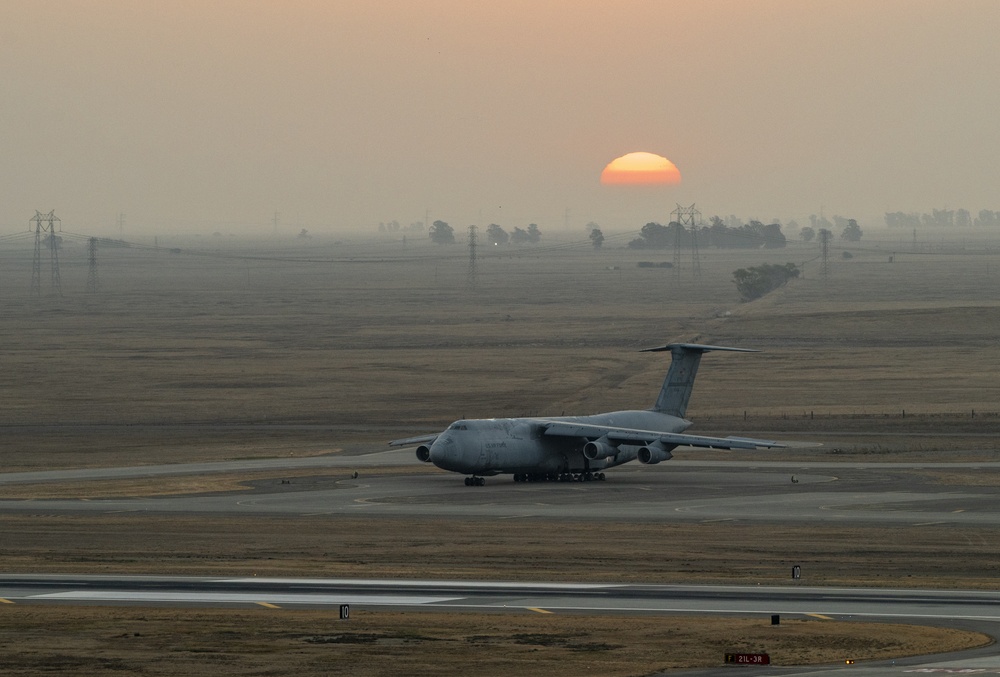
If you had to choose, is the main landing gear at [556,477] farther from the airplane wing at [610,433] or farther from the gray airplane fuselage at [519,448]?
the airplane wing at [610,433]

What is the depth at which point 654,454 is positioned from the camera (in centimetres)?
6944

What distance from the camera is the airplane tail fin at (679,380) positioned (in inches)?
2963

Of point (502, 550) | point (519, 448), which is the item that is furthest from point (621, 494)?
point (502, 550)

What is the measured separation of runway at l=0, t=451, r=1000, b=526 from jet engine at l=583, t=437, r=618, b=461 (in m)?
1.38

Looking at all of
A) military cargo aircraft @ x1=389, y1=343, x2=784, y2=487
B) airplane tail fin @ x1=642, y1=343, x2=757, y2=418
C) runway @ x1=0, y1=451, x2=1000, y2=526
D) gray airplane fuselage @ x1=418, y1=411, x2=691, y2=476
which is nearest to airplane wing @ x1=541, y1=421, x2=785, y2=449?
military cargo aircraft @ x1=389, y1=343, x2=784, y2=487

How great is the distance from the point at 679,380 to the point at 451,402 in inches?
1176

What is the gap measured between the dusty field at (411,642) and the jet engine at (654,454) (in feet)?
104

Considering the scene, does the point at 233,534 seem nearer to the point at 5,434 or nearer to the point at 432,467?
the point at 432,467

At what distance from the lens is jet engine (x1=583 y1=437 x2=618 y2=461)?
226ft

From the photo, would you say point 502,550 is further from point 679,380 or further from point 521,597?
point 679,380

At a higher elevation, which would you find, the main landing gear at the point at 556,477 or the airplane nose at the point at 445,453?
the airplane nose at the point at 445,453

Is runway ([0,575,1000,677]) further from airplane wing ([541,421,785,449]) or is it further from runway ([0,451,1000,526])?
airplane wing ([541,421,785,449])

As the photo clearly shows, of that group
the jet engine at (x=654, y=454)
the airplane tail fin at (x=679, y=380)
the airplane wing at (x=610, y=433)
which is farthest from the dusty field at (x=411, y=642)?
the airplane tail fin at (x=679, y=380)

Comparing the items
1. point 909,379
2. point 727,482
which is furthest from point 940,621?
point 909,379
